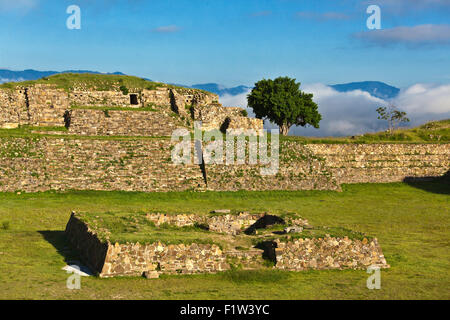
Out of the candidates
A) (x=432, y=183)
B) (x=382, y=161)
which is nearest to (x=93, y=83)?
(x=382, y=161)

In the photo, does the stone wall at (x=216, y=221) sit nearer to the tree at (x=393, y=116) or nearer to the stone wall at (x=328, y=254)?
the stone wall at (x=328, y=254)

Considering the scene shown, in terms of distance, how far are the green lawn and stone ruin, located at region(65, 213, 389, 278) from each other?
51 centimetres

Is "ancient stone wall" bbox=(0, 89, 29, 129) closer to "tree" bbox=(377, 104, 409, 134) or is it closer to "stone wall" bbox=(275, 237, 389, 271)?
"stone wall" bbox=(275, 237, 389, 271)

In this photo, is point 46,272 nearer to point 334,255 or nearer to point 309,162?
point 334,255

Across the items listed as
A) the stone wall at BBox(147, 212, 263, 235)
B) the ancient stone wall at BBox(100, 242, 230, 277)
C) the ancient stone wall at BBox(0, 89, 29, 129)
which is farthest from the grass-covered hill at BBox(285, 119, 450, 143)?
the ancient stone wall at BBox(100, 242, 230, 277)

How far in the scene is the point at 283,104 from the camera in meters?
68.9

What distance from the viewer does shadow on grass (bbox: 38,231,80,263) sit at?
22.5m

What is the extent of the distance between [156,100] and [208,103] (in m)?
5.43

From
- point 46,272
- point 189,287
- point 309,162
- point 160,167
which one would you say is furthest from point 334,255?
point 309,162

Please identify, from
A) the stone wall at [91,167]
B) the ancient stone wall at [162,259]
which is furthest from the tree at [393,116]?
the ancient stone wall at [162,259]

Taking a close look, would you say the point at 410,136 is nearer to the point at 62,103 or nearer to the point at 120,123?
the point at 120,123

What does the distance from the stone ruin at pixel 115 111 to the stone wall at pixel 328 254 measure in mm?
32819

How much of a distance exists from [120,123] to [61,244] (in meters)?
28.0
